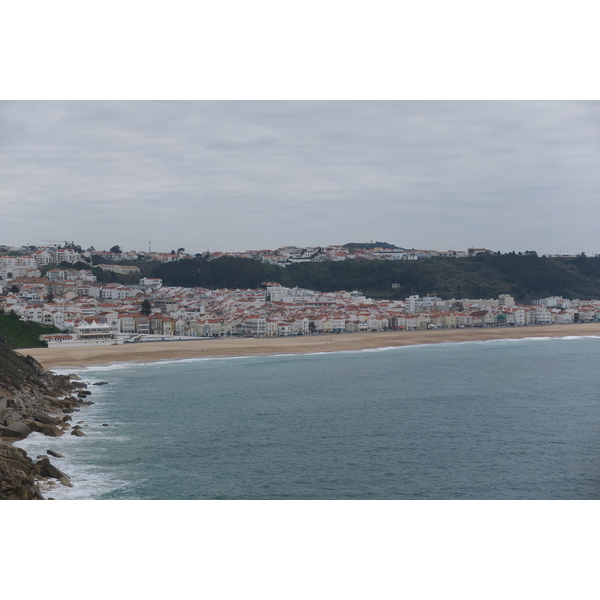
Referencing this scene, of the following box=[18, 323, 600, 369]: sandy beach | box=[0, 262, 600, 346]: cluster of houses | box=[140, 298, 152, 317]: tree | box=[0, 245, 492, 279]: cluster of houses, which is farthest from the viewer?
box=[0, 245, 492, 279]: cluster of houses

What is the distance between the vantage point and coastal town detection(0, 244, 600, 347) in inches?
677

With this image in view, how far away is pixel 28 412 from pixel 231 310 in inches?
511

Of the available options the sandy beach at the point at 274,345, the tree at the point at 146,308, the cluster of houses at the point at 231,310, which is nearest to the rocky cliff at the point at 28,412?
the sandy beach at the point at 274,345

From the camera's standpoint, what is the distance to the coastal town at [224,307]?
17.2 meters

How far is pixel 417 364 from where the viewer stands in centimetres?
1273

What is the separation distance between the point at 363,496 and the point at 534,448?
2025 mm

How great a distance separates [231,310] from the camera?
19891 mm

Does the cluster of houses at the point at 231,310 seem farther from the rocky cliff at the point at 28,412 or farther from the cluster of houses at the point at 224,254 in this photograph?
the rocky cliff at the point at 28,412

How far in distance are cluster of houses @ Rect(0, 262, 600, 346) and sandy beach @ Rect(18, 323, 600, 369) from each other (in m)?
0.77

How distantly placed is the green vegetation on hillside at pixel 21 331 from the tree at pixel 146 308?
4115 millimetres

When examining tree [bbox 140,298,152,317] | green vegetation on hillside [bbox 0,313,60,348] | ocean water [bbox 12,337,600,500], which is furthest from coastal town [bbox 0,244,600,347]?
ocean water [bbox 12,337,600,500]

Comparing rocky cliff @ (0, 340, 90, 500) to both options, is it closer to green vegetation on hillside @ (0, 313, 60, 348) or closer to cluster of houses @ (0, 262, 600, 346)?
green vegetation on hillside @ (0, 313, 60, 348)

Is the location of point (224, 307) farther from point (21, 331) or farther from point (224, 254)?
point (21, 331)
